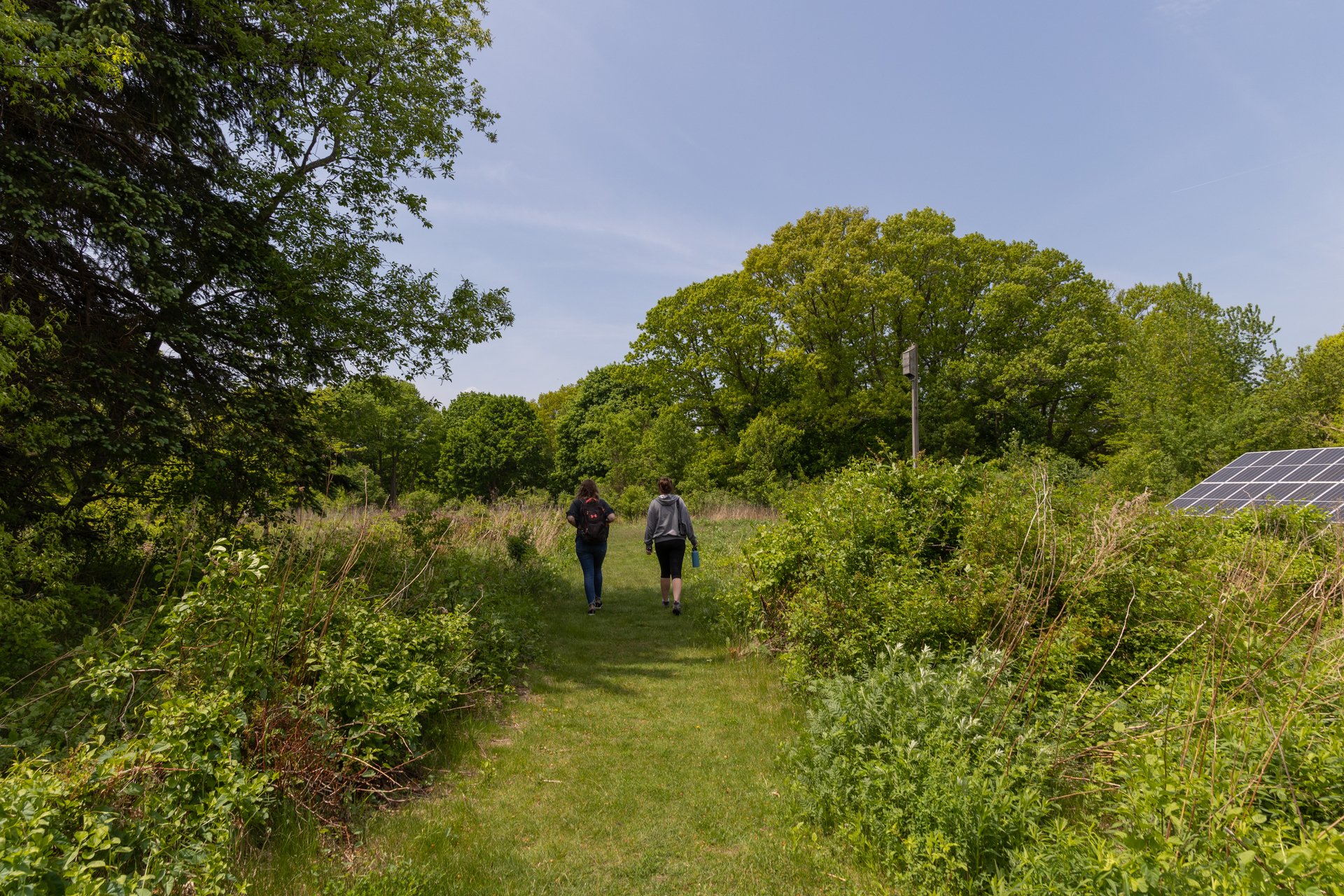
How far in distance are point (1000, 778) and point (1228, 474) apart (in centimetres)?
1291

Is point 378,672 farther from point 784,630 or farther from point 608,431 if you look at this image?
point 608,431

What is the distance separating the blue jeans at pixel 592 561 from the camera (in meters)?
9.20

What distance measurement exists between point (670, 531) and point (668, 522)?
0.14 metres

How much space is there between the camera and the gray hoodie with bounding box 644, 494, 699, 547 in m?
8.94

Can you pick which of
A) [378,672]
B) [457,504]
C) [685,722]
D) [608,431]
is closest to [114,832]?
[378,672]

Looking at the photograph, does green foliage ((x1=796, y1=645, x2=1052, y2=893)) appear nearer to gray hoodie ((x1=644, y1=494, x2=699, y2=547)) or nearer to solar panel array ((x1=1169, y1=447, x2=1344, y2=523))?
gray hoodie ((x1=644, y1=494, x2=699, y2=547))

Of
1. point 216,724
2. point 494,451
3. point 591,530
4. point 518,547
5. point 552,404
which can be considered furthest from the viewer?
point 552,404

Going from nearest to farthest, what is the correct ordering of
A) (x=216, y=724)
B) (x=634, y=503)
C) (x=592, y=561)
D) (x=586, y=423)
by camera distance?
1. (x=216, y=724)
2. (x=592, y=561)
3. (x=634, y=503)
4. (x=586, y=423)

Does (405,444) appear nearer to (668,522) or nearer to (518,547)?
(518,547)

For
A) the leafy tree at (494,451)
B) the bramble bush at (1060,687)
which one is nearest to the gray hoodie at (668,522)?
the bramble bush at (1060,687)

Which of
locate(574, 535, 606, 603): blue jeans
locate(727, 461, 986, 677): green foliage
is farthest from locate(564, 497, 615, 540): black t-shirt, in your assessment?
locate(727, 461, 986, 677): green foliage

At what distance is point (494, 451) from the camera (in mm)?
47031

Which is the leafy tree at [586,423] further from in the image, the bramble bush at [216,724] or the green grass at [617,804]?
the bramble bush at [216,724]

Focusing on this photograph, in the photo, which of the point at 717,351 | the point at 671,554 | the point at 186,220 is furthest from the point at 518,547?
the point at 717,351
